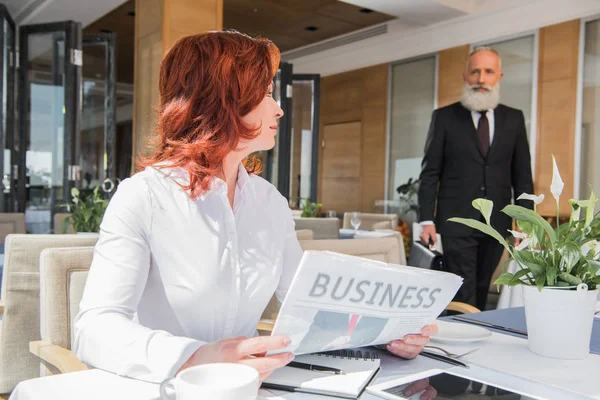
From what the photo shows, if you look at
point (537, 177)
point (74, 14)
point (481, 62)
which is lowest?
point (537, 177)

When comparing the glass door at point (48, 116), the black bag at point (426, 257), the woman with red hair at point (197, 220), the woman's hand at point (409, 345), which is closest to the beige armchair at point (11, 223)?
the glass door at point (48, 116)

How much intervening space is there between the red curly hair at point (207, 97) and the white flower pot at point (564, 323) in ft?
2.08

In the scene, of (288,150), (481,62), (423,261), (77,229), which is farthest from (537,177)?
(77,229)

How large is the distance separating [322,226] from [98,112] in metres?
5.36

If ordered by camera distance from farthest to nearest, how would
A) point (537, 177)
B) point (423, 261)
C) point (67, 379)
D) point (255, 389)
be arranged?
point (537, 177)
point (423, 261)
point (67, 379)
point (255, 389)

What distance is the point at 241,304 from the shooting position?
1.08 metres

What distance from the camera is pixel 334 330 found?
2.68 ft

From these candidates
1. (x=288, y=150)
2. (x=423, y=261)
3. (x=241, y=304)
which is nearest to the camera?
(x=241, y=304)

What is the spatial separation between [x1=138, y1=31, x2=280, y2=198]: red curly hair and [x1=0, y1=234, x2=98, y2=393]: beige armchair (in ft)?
2.20

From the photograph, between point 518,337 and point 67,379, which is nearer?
point 67,379

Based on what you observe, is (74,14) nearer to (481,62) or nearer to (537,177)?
(481,62)

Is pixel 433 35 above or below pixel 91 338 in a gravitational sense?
above

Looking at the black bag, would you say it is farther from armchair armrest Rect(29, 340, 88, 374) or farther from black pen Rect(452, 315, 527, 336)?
armchair armrest Rect(29, 340, 88, 374)

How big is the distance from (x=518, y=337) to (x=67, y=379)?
2.74 ft
